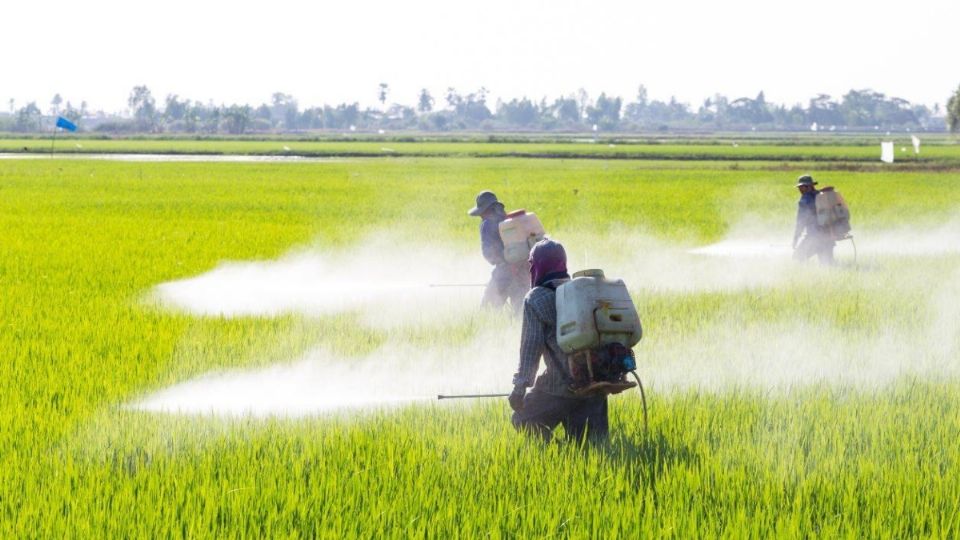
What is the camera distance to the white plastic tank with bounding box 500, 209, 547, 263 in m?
8.68

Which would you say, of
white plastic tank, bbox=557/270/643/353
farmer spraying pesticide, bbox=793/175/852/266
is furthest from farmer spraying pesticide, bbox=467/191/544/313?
farmer spraying pesticide, bbox=793/175/852/266

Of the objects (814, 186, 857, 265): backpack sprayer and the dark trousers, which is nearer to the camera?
the dark trousers

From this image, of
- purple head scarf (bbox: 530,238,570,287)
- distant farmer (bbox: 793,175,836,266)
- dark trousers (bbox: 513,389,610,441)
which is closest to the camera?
purple head scarf (bbox: 530,238,570,287)

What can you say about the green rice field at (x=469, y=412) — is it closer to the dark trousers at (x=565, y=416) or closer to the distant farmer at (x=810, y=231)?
the dark trousers at (x=565, y=416)

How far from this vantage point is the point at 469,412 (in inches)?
270

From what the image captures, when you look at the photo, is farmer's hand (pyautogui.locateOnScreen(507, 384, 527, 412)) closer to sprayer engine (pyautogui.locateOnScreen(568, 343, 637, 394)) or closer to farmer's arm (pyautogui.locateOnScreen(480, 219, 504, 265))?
sprayer engine (pyautogui.locateOnScreen(568, 343, 637, 394))

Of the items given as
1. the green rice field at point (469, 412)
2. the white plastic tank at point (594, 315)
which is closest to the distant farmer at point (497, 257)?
the green rice field at point (469, 412)

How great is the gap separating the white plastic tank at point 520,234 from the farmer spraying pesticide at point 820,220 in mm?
6877

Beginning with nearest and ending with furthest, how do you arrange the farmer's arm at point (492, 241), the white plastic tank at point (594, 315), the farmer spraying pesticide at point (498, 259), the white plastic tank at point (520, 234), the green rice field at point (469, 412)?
the green rice field at point (469, 412), the white plastic tank at point (594, 315), the white plastic tank at point (520, 234), the farmer spraying pesticide at point (498, 259), the farmer's arm at point (492, 241)

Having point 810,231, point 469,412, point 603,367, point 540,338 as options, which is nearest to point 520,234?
point 469,412

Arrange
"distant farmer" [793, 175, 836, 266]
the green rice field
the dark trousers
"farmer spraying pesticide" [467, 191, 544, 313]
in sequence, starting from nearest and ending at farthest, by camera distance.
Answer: the green rice field, the dark trousers, "farmer spraying pesticide" [467, 191, 544, 313], "distant farmer" [793, 175, 836, 266]

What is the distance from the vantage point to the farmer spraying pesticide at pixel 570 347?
17.4 feet

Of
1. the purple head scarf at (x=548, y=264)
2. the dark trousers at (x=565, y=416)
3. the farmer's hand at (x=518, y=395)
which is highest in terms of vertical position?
the purple head scarf at (x=548, y=264)

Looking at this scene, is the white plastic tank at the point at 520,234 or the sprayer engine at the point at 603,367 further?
the white plastic tank at the point at 520,234
